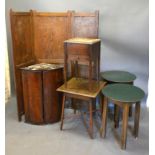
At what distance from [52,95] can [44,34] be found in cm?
84

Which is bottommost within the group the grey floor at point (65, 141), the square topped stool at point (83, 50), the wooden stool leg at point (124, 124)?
the grey floor at point (65, 141)

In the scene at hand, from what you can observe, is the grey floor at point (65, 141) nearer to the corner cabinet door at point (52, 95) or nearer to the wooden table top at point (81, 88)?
the corner cabinet door at point (52, 95)

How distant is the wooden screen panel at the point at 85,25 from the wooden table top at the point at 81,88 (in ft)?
1.96

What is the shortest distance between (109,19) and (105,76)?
2.73 ft

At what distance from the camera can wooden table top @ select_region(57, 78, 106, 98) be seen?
232cm

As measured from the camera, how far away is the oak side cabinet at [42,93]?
2529mm

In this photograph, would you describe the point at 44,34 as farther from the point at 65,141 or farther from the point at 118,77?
the point at 65,141

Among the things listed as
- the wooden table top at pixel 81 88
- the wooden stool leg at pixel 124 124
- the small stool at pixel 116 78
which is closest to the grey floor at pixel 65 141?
the wooden stool leg at pixel 124 124

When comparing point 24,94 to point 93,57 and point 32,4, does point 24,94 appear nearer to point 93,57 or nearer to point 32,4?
point 93,57

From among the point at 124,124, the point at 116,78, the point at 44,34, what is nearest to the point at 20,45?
the point at 44,34

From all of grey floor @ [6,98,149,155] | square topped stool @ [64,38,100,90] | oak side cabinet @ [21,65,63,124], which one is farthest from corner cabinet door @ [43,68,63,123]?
square topped stool @ [64,38,100,90]

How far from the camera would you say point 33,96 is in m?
2.58

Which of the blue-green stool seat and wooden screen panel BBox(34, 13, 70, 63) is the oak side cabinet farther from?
the blue-green stool seat

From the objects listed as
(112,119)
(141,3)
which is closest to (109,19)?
(141,3)
